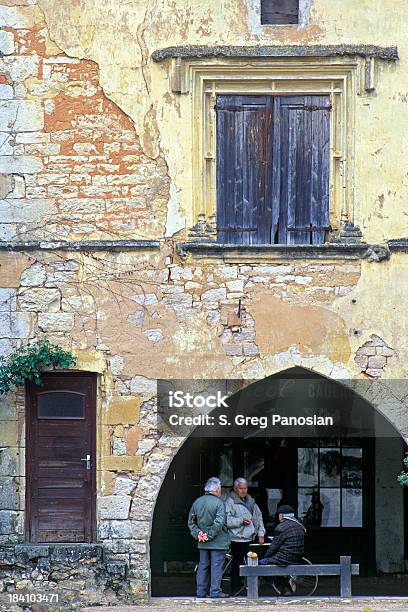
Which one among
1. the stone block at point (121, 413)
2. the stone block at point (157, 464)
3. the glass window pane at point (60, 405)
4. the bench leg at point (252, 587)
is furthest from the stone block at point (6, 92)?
the bench leg at point (252, 587)

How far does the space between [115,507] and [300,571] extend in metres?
1.85

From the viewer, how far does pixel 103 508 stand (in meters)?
13.1

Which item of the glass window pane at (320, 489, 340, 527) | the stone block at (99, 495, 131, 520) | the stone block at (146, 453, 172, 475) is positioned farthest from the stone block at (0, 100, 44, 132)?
the glass window pane at (320, 489, 340, 527)

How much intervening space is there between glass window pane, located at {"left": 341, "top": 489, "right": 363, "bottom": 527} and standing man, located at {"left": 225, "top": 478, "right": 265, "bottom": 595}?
2.22 meters

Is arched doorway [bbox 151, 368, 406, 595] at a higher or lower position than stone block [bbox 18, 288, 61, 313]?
lower

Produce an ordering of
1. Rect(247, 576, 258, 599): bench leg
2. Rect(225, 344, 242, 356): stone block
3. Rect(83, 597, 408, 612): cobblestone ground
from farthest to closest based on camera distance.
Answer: Rect(225, 344, 242, 356): stone block → Rect(247, 576, 258, 599): bench leg → Rect(83, 597, 408, 612): cobblestone ground

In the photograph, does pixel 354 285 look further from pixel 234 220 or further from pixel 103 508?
pixel 103 508

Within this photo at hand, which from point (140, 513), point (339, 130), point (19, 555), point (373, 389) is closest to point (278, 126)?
point (339, 130)

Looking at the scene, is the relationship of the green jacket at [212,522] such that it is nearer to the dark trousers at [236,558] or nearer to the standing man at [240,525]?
the standing man at [240,525]

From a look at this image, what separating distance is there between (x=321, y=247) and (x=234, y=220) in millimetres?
905

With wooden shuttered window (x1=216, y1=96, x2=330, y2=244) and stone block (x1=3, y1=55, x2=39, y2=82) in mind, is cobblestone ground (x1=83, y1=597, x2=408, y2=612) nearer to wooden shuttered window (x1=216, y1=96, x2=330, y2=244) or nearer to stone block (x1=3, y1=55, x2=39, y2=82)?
wooden shuttered window (x1=216, y1=96, x2=330, y2=244)

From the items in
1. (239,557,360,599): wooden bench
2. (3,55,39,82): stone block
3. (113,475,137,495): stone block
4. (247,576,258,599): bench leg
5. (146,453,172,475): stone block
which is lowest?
(247,576,258,599): bench leg

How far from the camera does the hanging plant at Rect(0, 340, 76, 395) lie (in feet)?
42.3

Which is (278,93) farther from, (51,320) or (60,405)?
(60,405)
